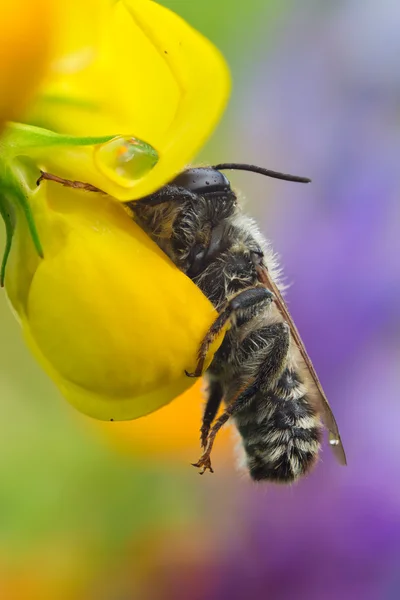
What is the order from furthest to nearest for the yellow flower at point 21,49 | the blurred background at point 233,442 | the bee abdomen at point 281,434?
the blurred background at point 233,442 < the bee abdomen at point 281,434 < the yellow flower at point 21,49

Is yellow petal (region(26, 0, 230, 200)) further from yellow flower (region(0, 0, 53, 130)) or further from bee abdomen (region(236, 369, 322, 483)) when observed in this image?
bee abdomen (region(236, 369, 322, 483))

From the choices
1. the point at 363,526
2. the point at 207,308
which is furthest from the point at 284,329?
the point at 363,526

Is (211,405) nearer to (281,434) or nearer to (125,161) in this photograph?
(281,434)

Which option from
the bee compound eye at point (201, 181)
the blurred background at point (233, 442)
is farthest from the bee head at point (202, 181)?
the blurred background at point (233, 442)

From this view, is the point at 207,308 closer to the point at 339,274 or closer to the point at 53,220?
the point at 53,220

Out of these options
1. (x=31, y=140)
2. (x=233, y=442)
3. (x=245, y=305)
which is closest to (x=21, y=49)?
(x=31, y=140)

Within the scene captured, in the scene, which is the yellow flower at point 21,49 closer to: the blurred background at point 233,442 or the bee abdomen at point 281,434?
the bee abdomen at point 281,434

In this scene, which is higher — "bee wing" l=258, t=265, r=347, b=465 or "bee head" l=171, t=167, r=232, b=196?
"bee head" l=171, t=167, r=232, b=196

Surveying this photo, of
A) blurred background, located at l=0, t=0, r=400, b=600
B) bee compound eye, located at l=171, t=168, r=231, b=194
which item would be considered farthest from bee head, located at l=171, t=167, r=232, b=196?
blurred background, located at l=0, t=0, r=400, b=600
